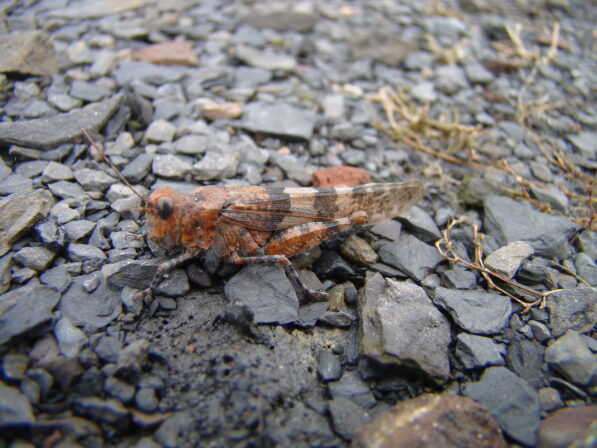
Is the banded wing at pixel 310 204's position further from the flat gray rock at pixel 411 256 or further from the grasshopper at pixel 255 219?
the flat gray rock at pixel 411 256

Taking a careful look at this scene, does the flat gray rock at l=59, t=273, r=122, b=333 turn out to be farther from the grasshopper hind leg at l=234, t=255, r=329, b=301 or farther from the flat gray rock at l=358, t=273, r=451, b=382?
the flat gray rock at l=358, t=273, r=451, b=382

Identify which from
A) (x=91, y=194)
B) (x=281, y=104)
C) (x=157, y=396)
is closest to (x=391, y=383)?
(x=157, y=396)

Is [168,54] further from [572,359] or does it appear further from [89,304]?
[572,359]

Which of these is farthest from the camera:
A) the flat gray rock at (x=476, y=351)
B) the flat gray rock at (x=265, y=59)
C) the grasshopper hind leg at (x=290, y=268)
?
the flat gray rock at (x=265, y=59)

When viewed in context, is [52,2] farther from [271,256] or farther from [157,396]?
[157,396]

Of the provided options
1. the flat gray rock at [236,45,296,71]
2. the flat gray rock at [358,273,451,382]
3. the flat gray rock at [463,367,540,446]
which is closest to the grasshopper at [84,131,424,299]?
the flat gray rock at [358,273,451,382]

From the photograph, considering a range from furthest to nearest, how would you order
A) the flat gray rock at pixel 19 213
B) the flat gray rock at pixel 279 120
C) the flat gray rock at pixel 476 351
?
the flat gray rock at pixel 279 120 → the flat gray rock at pixel 19 213 → the flat gray rock at pixel 476 351

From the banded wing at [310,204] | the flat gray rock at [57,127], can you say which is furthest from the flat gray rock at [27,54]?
the banded wing at [310,204]

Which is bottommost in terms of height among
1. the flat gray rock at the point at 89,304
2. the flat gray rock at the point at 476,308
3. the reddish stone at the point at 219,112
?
the flat gray rock at the point at 476,308
